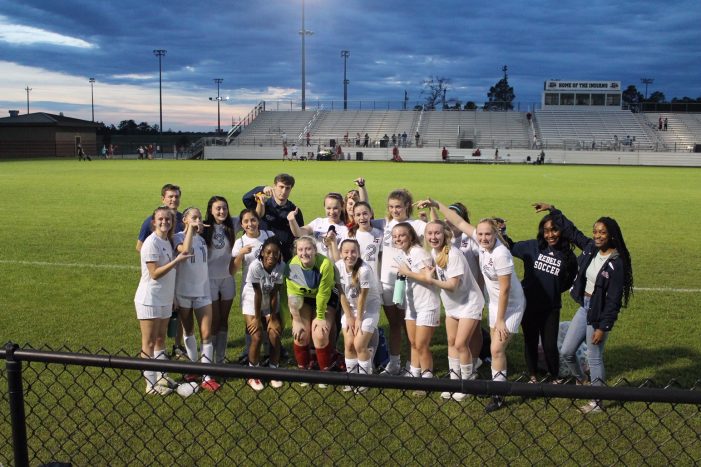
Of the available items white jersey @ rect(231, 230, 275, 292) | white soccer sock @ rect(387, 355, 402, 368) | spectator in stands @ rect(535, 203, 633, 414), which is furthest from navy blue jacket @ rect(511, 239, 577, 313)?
white jersey @ rect(231, 230, 275, 292)

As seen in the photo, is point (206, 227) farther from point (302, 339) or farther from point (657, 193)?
point (657, 193)

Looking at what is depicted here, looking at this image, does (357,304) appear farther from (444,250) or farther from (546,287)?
(546,287)

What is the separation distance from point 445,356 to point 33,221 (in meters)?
12.9

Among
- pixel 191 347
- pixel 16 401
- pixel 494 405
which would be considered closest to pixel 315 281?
pixel 191 347

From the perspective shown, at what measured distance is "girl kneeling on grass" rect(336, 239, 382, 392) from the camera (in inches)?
217

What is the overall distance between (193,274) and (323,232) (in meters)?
1.56

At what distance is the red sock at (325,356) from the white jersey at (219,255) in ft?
4.10

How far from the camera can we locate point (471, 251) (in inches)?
243

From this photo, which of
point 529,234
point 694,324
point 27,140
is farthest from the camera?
point 27,140

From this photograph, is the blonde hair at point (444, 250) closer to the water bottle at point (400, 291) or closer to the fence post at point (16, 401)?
the water bottle at point (400, 291)

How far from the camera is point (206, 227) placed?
6.15 m

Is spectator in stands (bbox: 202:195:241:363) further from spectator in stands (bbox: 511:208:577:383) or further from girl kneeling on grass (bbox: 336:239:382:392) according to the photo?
spectator in stands (bbox: 511:208:577:383)

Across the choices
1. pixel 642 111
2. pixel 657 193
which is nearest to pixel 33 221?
pixel 657 193

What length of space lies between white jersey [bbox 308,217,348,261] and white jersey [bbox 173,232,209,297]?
3.96 feet
